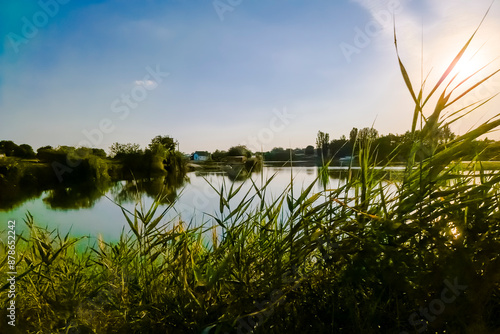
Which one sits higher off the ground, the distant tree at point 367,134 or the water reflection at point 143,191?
the distant tree at point 367,134

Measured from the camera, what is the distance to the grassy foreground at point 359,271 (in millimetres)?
1138

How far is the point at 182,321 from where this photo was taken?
1.28 metres

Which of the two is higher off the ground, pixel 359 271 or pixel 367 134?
pixel 367 134

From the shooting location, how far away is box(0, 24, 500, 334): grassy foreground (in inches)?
44.8

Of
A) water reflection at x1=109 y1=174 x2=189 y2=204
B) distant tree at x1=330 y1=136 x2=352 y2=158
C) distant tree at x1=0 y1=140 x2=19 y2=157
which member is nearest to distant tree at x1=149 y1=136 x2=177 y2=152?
water reflection at x1=109 y1=174 x2=189 y2=204

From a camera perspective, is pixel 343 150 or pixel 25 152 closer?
pixel 343 150

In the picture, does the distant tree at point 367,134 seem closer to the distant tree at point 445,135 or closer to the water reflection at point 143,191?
the distant tree at point 445,135

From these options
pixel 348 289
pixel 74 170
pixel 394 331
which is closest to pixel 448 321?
pixel 394 331

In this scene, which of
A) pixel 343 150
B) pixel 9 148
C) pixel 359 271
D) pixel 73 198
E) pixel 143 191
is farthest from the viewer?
pixel 73 198

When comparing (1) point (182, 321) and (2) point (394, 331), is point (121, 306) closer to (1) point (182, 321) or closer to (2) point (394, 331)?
(1) point (182, 321)

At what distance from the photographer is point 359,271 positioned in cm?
127

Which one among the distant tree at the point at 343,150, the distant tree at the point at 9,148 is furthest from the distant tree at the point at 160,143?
the distant tree at the point at 343,150

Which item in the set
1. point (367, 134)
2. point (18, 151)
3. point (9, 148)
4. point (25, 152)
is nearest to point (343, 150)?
point (367, 134)

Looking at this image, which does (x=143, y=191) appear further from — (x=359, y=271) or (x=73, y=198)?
(x=73, y=198)
